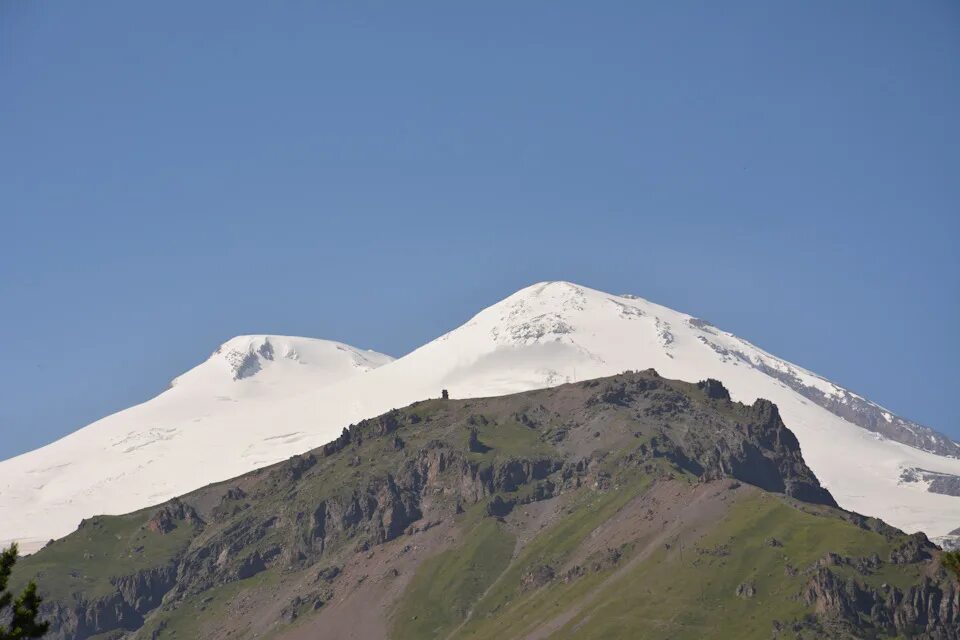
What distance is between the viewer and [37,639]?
4710 inches

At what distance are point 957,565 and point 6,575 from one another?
218 ft

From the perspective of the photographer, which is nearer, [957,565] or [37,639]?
[957,565]

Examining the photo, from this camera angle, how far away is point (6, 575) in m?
116

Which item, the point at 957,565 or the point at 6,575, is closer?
the point at 957,565

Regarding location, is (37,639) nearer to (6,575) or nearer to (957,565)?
(6,575)

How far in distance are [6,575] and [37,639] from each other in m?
6.35

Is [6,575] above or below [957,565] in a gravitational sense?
above

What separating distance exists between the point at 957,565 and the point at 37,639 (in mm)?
66044

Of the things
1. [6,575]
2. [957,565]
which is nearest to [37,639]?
[6,575]
